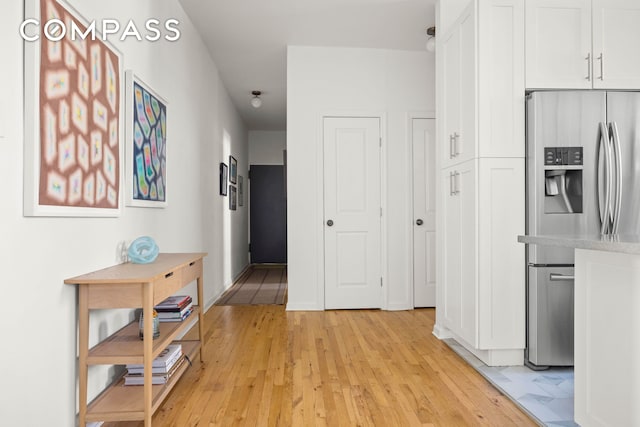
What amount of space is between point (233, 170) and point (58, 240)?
484cm

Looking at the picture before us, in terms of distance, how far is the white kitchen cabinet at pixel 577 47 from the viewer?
273cm

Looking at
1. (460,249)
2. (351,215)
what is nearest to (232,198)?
(351,215)

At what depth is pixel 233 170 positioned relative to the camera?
21.2ft

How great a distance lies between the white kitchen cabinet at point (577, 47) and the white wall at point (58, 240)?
246 centimetres

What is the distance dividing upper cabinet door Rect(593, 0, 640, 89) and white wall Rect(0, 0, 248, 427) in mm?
2851

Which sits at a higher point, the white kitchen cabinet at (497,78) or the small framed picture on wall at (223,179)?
the white kitchen cabinet at (497,78)

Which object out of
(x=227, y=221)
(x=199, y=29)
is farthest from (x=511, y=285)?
(x=227, y=221)

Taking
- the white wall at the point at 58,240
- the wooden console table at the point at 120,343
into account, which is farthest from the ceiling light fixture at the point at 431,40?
the wooden console table at the point at 120,343

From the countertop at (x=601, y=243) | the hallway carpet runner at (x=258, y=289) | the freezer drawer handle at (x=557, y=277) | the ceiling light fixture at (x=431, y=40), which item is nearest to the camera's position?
the countertop at (x=601, y=243)

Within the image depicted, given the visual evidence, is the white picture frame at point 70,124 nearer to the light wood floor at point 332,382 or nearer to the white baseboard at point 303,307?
the light wood floor at point 332,382

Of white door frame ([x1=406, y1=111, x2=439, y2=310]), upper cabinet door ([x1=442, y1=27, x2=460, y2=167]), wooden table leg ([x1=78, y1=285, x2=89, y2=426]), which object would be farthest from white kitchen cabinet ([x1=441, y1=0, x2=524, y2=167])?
wooden table leg ([x1=78, y1=285, x2=89, y2=426])

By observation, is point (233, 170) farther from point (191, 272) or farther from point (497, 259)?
point (497, 259)

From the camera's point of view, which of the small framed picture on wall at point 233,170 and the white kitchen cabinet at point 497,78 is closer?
the white kitchen cabinet at point 497,78

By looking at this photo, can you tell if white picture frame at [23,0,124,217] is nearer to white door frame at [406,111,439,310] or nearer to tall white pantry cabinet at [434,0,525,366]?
tall white pantry cabinet at [434,0,525,366]
